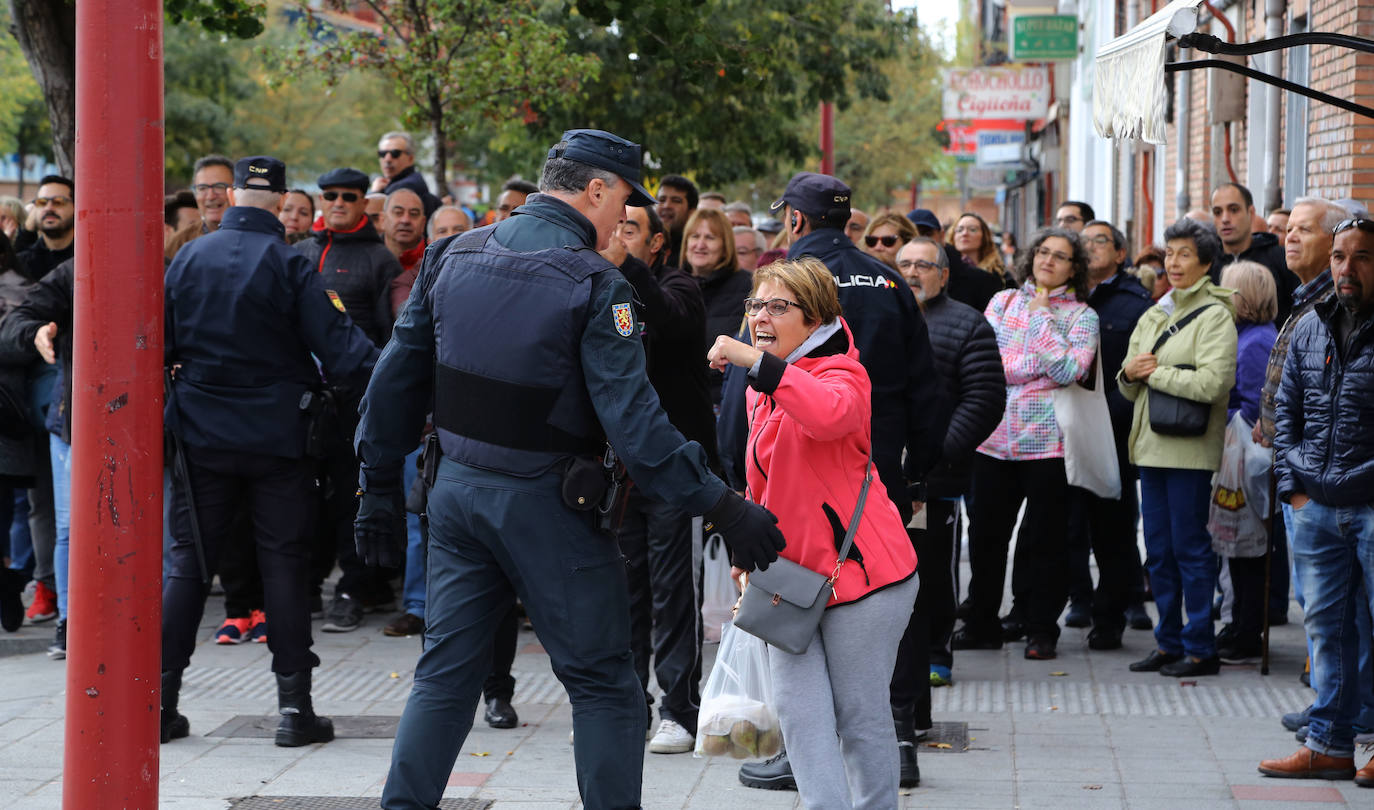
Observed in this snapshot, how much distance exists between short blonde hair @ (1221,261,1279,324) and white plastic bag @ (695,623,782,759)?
3.68m

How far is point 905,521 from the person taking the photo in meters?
5.56

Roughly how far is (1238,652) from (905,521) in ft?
9.18

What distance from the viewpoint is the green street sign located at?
75.2ft

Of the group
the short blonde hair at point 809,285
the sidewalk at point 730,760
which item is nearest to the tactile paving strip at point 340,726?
the sidewalk at point 730,760

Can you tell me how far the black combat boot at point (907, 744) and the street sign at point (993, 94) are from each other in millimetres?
19349

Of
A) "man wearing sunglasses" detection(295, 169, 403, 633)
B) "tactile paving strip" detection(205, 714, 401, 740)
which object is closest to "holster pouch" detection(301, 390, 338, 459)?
"tactile paving strip" detection(205, 714, 401, 740)

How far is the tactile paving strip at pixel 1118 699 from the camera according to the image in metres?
6.71

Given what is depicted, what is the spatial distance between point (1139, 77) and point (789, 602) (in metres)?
2.12

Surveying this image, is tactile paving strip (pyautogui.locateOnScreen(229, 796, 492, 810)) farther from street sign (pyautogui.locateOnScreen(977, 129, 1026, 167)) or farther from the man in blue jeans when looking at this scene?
street sign (pyautogui.locateOnScreen(977, 129, 1026, 167))

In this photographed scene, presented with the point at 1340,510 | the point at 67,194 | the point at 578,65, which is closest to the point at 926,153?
the point at 578,65

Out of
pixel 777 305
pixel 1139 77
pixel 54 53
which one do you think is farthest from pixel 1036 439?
pixel 54 53

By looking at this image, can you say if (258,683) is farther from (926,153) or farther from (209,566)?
(926,153)

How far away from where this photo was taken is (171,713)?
19.9 ft

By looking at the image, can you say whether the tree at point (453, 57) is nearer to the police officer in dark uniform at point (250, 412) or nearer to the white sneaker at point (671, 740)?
the police officer in dark uniform at point (250, 412)
